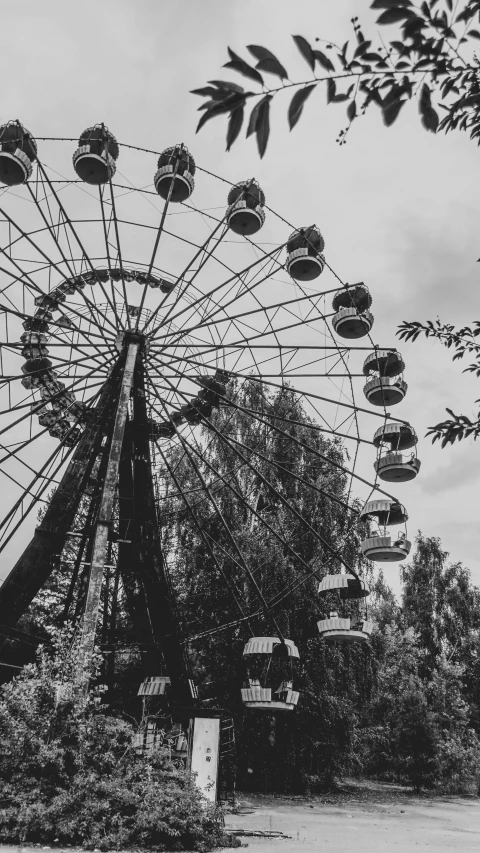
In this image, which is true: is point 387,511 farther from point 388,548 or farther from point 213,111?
point 213,111

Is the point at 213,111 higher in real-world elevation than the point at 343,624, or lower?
lower

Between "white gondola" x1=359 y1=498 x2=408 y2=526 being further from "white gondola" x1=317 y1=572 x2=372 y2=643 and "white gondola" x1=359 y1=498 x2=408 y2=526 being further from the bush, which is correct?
the bush

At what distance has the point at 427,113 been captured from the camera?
2316 millimetres

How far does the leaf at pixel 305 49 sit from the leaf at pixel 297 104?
124 mm

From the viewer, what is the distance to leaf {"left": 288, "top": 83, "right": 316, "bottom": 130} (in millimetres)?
2170

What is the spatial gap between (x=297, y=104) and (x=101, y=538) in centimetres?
936

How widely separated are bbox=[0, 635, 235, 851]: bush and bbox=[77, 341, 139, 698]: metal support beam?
24 centimetres

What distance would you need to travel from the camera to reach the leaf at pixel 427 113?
7.60 feet

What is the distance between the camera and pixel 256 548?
69.2 feet

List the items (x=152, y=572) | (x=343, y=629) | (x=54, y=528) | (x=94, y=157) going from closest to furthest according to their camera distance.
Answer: (x=54, y=528) < (x=343, y=629) < (x=94, y=157) < (x=152, y=572)

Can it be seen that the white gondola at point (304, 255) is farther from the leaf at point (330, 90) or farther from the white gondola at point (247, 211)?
the leaf at point (330, 90)

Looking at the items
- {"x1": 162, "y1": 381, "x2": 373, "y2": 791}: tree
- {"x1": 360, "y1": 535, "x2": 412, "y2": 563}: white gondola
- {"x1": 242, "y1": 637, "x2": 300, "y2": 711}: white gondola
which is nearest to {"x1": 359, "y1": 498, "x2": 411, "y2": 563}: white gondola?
{"x1": 360, "y1": 535, "x2": 412, "y2": 563}: white gondola

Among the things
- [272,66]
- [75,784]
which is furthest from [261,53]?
[75,784]

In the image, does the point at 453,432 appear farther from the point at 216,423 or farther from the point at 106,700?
the point at 216,423
